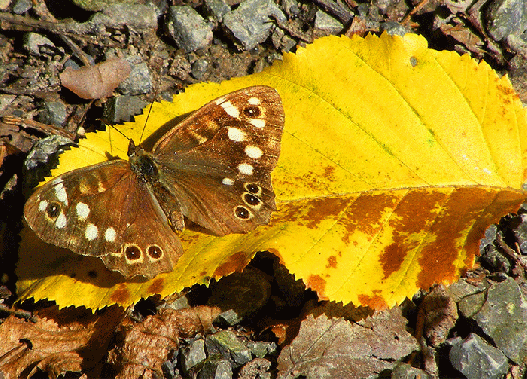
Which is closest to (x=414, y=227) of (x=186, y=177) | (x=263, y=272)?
(x=263, y=272)

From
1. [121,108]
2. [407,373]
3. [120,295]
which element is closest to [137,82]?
[121,108]

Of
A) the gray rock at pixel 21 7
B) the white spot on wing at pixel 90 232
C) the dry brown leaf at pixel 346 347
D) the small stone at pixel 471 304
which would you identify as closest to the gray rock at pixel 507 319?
the small stone at pixel 471 304

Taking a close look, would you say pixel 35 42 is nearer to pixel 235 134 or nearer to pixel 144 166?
pixel 144 166

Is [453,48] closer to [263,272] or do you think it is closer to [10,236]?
[263,272]

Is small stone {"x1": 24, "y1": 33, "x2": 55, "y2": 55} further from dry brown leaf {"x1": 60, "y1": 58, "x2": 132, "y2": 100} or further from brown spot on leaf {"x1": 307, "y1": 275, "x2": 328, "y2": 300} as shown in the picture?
brown spot on leaf {"x1": 307, "y1": 275, "x2": 328, "y2": 300}

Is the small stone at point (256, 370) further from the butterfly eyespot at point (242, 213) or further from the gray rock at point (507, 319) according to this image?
the gray rock at point (507, 319)
